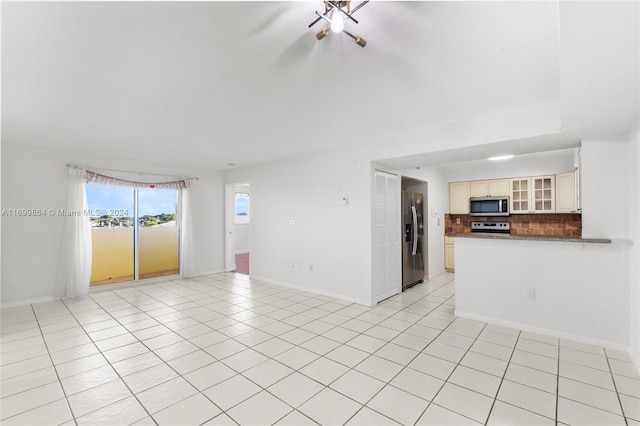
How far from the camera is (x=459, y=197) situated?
6773 mm

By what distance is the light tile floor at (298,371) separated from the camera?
6.51ft

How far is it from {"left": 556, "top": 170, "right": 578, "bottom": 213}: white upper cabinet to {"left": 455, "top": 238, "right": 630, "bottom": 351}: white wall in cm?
302

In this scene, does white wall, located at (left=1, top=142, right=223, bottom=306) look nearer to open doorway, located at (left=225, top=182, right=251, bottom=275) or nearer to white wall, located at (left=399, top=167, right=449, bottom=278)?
open doorway, located at (left=225, top=182, right=251, bottom=275)

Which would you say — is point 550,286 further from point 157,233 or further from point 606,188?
point 157,233

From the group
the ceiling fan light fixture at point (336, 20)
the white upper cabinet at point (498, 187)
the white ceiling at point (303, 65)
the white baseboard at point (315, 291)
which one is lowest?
the white baseboard at point (315, 291)

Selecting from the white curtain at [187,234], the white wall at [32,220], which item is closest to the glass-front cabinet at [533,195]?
the white curtain at [187,234]

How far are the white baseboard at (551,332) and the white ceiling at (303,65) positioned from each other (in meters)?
2.12

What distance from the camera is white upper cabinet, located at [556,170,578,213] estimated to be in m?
5.43

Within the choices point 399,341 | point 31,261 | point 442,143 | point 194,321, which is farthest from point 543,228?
point 31,261

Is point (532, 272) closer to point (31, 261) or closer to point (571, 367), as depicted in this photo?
point (571, 367)

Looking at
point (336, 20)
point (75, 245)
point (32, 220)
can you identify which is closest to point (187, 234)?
point (75, 245)

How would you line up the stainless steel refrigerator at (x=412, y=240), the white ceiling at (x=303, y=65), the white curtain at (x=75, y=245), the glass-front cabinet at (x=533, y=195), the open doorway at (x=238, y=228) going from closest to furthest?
the white ceiling at (x=303, y=65)
the white curtain at (x=75, y=245)
the stainless steel refrigerator at (x=412, y=240)
the glass-front cabinet at (x=533, y=195)
the open doorway at (x=238, y=228)

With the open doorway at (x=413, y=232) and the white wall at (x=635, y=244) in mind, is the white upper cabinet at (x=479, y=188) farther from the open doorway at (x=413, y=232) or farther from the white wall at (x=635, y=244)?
the white wall at (x=635, y=244)

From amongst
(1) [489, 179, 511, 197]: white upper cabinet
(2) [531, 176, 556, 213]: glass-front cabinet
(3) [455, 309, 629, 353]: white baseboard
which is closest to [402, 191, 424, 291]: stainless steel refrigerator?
(3) [455, 309, 629, 353]: white baseboard
